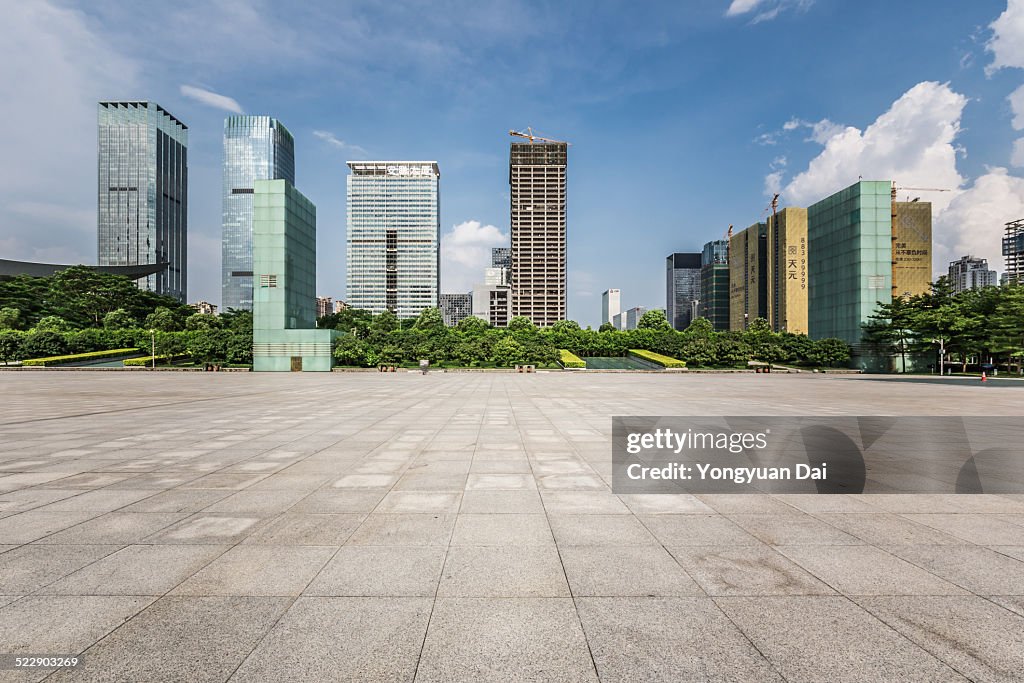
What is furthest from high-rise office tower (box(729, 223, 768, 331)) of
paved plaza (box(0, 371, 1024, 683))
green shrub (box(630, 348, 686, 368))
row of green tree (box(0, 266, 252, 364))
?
paved plaza (box(0, 371, 1024, 683))

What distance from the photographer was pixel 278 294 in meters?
59.8

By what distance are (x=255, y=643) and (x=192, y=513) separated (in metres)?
4.12

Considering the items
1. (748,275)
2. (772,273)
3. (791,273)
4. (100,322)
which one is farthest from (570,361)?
(748,275)

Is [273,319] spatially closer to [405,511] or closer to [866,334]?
[405,511]

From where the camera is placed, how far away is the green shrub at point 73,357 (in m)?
62.8

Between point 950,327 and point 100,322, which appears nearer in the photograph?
point 950,327

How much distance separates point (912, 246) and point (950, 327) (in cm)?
11824

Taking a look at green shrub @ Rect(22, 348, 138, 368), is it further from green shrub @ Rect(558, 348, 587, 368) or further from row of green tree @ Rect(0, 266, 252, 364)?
green shrub @ Rect(558, 348, 587, 368)

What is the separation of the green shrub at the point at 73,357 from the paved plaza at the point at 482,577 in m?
71.8

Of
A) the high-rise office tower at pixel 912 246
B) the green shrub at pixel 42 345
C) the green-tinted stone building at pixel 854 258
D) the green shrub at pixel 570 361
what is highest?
the high-rise office tower at pixel 912 246

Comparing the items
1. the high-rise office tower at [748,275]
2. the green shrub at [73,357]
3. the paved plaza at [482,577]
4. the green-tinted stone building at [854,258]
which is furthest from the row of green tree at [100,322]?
the high-rise office tower at [748,275]

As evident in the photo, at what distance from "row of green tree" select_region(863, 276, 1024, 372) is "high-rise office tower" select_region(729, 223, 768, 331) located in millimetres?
102270

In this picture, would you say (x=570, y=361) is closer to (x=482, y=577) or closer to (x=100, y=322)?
(x=482, y=577)

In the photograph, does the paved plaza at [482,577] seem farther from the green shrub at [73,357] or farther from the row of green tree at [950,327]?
the green shrub at [73,357]
